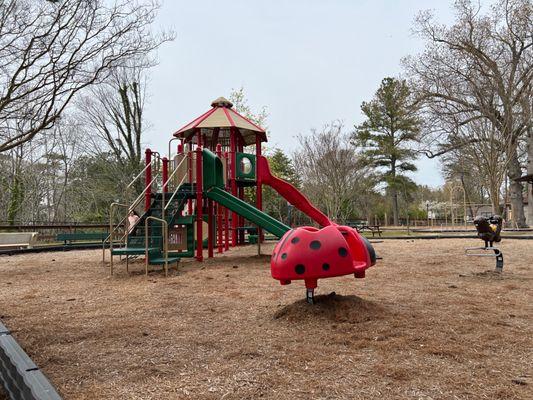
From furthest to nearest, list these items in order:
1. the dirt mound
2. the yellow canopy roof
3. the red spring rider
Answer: the yellow canopy roof
the dirt mound
the red spring rider

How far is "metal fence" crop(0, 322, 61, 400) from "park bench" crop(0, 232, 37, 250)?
592 inches

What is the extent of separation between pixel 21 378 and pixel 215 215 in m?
10.3

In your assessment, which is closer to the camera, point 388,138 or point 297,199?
point 297,199

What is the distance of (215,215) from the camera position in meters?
12.6

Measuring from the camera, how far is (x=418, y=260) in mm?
10086

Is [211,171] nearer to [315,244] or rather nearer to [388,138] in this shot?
[315,244]

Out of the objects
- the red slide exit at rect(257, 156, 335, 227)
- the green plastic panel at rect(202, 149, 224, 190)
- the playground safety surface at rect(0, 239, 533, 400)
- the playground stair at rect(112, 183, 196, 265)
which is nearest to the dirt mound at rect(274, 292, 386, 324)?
the playground safety surface at rect(0, 239, 533, 400)

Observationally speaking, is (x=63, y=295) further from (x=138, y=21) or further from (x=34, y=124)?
(x=138, y=21)

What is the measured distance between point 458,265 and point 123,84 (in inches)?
950

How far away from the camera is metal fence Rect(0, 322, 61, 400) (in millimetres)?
2158

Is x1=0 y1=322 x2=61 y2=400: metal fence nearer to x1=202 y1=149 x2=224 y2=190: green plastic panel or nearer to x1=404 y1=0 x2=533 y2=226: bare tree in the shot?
x1=202 y1=149 x2=224 y2=190: green plastic panel

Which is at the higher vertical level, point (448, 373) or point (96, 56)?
point (96, 56)

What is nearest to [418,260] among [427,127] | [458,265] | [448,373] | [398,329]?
[458,265]

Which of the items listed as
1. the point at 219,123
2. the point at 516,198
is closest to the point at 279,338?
the point at 219,123
